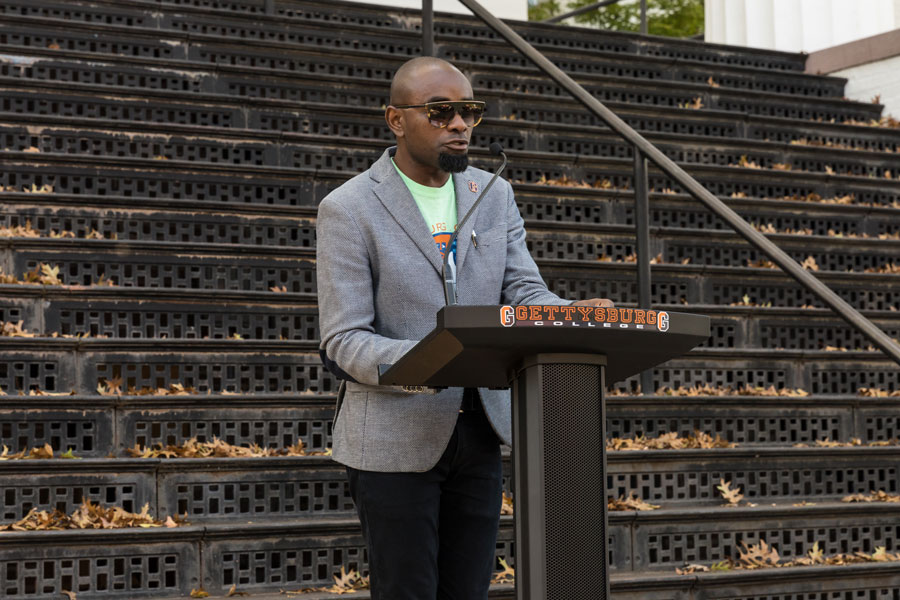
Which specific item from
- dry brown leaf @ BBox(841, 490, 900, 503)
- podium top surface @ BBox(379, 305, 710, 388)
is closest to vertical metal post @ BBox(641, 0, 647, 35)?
dry brown leaf @ BBox(841, 490, 900, 503)

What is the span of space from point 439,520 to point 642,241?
2800 mm

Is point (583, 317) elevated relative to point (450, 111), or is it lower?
lower

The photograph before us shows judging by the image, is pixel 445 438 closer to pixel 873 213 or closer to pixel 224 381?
pixel 224 381

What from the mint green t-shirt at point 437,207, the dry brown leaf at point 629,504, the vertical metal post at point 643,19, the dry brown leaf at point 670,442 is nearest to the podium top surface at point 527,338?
the mint green t-shirt at point 437,207

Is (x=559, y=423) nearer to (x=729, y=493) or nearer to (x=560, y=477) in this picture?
(x=560, y=477)

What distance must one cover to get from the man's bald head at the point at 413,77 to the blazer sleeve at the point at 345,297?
24cm

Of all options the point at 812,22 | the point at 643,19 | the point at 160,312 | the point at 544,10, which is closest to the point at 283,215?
the point at 160,312

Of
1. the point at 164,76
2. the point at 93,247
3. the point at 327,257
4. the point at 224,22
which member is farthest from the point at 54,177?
the point at 327,257

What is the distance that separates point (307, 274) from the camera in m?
5.16

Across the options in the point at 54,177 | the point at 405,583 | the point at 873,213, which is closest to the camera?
the point at 405,583

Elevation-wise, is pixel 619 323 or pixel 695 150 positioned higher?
pixel 695 150

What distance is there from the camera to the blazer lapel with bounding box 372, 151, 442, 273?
7.82 ft

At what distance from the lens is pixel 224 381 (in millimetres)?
4539

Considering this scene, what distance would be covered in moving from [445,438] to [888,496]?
9.86ft
